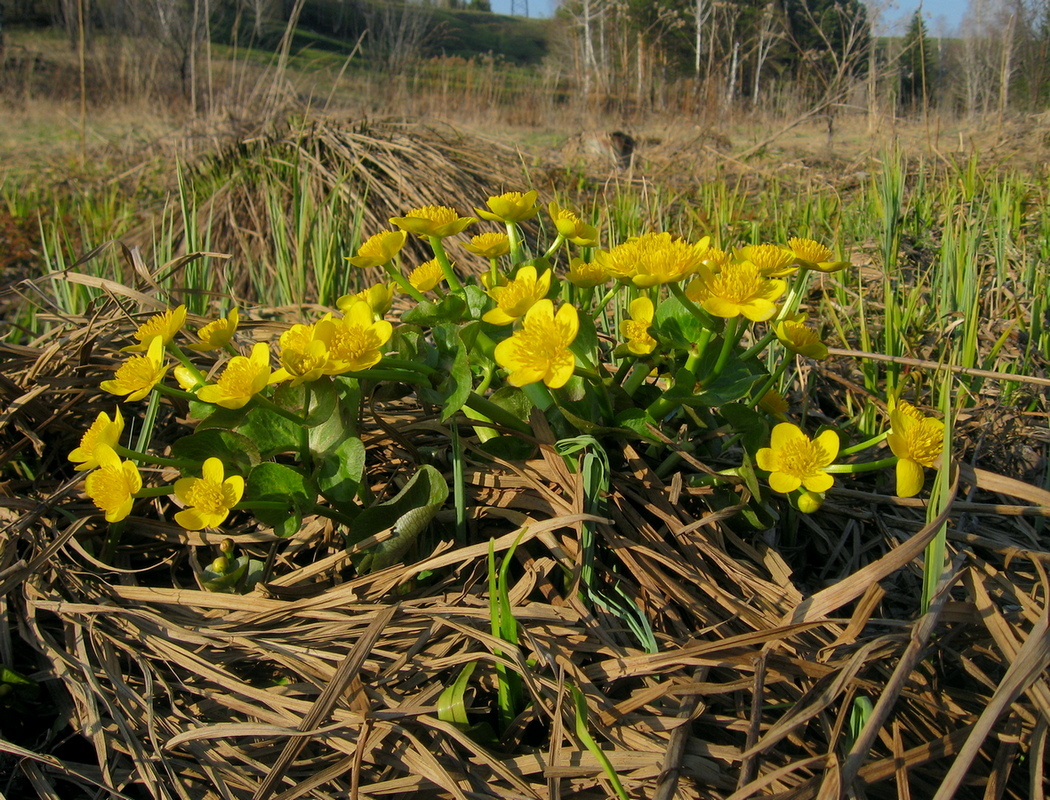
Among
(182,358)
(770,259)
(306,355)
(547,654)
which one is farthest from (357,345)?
(770,259)

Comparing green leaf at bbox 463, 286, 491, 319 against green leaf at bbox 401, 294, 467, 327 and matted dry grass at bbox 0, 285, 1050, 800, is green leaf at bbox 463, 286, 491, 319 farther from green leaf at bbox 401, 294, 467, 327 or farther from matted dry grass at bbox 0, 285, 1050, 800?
matted dry grass at bbox 0, 285, 1050, 800

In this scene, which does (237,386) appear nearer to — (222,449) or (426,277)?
(222,449)

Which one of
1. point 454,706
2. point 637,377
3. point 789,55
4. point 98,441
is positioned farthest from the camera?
point 789,55

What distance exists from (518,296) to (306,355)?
0.81 feet

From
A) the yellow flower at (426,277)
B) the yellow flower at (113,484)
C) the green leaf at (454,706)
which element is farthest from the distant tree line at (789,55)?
the yellow flower at (113,484)

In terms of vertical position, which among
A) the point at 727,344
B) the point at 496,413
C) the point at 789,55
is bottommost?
the point at 496,413

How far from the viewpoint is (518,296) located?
2.60 ft

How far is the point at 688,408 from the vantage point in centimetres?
86

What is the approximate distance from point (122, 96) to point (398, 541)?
1244cm

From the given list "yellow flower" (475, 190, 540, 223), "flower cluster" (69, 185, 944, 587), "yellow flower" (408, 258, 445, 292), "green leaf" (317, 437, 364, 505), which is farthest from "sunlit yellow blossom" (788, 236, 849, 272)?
"green leaf" (317, 437, 364, 505)

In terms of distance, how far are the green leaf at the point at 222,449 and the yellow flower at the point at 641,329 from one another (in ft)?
1.59

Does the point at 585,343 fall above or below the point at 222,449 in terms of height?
above

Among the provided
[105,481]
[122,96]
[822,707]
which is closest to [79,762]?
[105,481]

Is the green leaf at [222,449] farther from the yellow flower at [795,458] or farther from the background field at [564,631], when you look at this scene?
the yellow flower at [795,458]
